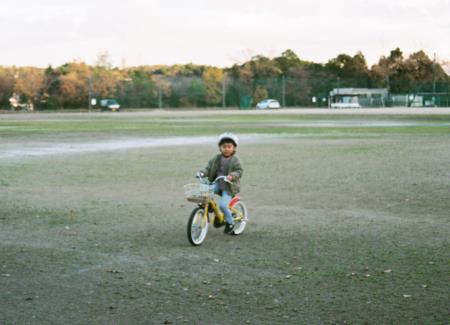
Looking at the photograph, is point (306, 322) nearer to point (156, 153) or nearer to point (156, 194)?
point (156, 194)

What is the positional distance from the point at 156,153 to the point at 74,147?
3668mm

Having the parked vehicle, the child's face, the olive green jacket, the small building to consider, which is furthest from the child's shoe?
the small building

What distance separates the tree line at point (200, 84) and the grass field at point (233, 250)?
77.9 m

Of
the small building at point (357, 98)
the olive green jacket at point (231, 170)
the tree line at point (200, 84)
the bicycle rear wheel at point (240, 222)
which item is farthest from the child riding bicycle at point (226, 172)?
the small building at point (357, 98)

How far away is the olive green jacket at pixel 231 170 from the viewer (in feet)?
26.6

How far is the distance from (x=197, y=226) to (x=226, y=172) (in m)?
0.74

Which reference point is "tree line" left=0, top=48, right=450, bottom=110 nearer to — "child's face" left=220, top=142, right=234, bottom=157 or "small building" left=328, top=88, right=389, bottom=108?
"small building" left=328, top=88, right=389, bottom=108

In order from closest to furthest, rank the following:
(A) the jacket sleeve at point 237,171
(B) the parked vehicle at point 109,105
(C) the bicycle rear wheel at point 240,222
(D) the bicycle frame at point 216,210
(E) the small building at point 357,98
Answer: (D) the bicycle frame at point 216,210 → (A) the jacket sleeve at point 237,171 → (C) the bicycle rear wheel at point 240,222 → (B) the parked vehicle at point 109,105 → (E) the small building at point 357,98

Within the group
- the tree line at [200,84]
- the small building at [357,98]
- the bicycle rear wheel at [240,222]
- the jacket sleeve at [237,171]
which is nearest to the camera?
the jacket sleeve at [237,171]

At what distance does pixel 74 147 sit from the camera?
2269cm

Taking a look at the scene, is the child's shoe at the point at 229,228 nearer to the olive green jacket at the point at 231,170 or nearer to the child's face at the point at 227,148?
the olive green jacket at the point at 231,170

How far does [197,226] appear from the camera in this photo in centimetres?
778

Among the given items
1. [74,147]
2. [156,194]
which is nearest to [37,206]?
[156,194]

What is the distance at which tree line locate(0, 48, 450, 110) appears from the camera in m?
98.2
